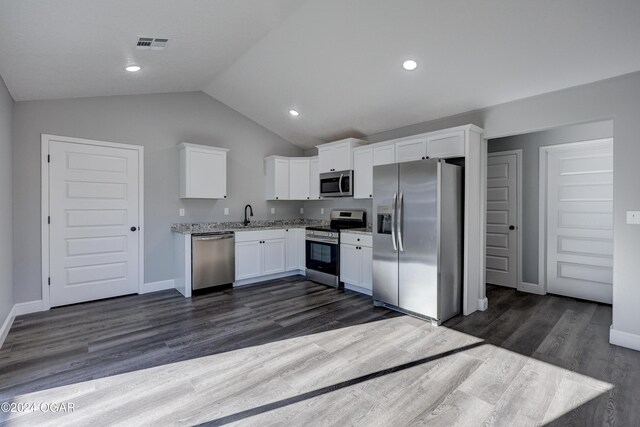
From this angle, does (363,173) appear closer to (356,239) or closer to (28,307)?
(356,239)

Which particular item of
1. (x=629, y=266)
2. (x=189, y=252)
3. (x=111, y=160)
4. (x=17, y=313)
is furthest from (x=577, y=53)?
(x=17, y=313)

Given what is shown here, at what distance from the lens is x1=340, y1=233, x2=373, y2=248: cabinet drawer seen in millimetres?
4336

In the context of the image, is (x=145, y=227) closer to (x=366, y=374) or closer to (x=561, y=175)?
(x=366, y=374)

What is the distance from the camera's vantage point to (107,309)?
152 inches

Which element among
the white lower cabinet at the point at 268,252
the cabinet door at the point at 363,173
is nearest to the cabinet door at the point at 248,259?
the white lower cabinet at the point at 268,252

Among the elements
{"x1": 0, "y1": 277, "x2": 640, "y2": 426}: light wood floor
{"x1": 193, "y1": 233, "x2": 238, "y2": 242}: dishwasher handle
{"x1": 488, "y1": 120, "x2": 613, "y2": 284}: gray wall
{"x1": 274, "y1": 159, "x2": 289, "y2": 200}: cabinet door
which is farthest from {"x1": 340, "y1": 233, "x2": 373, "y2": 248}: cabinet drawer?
{"x1": 488, "y1": 120, "x2": 613, "y2": 284}: gray wall

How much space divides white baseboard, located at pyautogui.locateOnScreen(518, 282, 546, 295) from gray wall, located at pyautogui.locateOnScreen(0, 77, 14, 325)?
6388 mm

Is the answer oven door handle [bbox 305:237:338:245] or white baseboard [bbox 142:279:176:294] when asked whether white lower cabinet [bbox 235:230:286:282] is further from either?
white baseboard [bbox 142:279:176:294]

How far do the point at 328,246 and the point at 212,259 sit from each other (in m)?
1.75

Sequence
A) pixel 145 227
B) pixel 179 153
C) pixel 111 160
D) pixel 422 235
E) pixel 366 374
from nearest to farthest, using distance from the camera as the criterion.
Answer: pixel 366 374 < pixel 422 235 < pixel 111 160 < pixel 145 227 < pixel 179 153

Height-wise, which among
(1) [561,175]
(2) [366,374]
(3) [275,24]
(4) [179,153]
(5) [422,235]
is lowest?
(2) [366,374]

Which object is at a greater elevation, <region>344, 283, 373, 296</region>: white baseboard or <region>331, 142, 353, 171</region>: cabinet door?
<region>331, 142, 353, 171</region>: cabinet door

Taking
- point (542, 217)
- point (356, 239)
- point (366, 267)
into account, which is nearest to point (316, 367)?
point (366, 267)

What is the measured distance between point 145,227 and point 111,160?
3.34 feet
